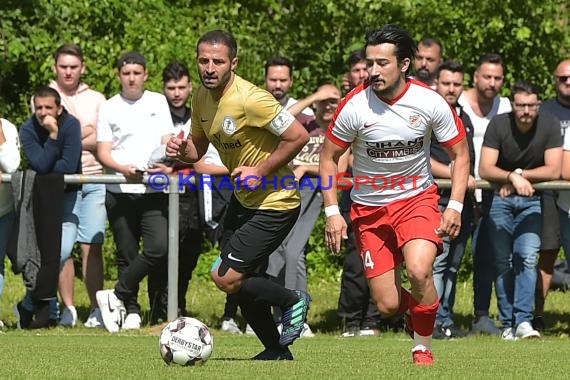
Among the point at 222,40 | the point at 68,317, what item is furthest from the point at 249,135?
the point at 68,317

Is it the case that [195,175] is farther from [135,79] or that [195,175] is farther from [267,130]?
[267,130]

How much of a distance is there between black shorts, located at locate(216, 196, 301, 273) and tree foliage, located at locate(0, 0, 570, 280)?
6606 mm

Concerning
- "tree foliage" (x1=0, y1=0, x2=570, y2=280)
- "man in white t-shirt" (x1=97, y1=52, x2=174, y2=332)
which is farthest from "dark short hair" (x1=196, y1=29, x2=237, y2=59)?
"tree foliage" (x1=0, y1=0, x2=570, y2=280)

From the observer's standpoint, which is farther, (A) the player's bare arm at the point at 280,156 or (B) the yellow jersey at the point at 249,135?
(B) the yellow jersey at the point at 249,135

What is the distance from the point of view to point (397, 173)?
353 inches

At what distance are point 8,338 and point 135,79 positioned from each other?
2974 millimetres

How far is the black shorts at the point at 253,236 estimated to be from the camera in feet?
28.8

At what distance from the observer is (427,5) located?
1603 cm

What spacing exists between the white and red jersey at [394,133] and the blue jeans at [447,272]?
3.12 m

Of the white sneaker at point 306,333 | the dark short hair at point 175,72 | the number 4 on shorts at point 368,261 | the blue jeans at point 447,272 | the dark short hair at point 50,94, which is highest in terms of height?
the dark short hair at point 175,72

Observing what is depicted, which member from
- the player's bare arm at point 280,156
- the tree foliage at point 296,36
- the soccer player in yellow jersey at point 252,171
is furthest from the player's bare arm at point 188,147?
the tree foliage at point 296,36

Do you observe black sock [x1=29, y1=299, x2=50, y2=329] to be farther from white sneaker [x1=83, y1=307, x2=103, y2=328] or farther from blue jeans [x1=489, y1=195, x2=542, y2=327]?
blue jeans [x1=489, y1=195, x2=542, y2=327]

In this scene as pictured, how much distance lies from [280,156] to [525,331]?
421cm

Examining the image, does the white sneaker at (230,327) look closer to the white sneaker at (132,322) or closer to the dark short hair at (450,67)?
the white sneaker at (132,322)
